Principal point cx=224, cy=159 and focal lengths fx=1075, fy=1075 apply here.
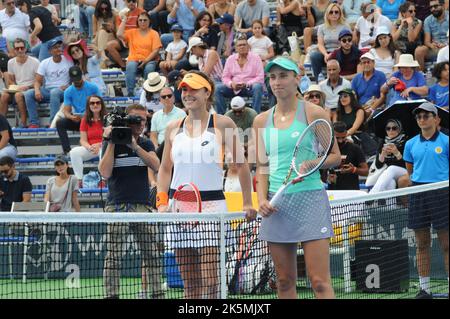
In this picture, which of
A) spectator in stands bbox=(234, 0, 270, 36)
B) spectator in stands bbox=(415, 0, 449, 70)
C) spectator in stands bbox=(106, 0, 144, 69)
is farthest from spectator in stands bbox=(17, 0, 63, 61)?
spectator in stands bbox=(415, 0, 449, 70)

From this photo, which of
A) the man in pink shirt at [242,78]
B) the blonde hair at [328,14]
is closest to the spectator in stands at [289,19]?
the blonde hair at [328,14]

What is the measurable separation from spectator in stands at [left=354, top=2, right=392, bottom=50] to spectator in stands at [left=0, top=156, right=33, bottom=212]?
5.79m

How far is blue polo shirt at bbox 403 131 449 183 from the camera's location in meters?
10.9

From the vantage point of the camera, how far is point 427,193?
10125 mm

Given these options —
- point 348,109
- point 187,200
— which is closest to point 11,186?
point 348,109

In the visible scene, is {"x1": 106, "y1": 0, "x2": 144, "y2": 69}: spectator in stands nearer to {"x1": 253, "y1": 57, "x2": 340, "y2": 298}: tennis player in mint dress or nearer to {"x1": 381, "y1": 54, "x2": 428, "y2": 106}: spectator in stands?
{"x1": 381, "y1": 54, "x2": 428, "y2": 106}: spectator in stands

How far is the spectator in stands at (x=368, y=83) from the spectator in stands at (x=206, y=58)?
94.7 inches

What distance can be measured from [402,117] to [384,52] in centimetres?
357

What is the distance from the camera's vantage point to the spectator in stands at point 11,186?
15180 millimetres

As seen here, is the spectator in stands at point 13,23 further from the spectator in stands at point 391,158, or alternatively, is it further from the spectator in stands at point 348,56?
the spectator in stands at point 391,158

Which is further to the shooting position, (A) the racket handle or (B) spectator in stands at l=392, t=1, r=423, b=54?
(B) spectator in stands at l=392, t=1, r=423, b=54

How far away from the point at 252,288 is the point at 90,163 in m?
7.28

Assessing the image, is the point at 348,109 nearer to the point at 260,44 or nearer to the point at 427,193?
the point at 260,44
